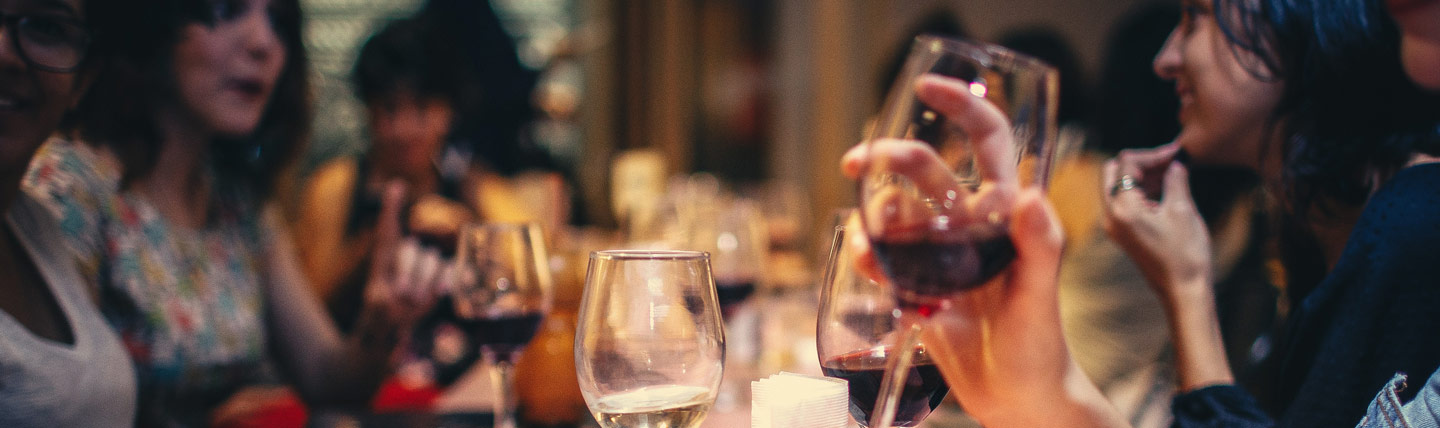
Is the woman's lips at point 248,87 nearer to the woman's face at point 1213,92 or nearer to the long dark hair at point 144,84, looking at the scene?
the long dark hair at point 144,84

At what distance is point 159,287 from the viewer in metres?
1.32

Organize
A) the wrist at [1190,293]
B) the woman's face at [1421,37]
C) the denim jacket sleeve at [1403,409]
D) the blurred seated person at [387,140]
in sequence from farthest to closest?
the blurred seated person at [387,140] → the wrist at [1190,293] → the woman's face at [1421,37] → the denim jacket sleeve at [1403,409]

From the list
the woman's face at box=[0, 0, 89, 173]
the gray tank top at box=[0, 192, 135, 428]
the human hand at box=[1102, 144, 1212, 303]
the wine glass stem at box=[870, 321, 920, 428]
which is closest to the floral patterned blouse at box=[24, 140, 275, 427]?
the gray tank top at box=[0, 192, 135, 428]

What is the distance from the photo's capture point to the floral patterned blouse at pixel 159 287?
46.4 inches

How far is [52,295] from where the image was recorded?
87cm

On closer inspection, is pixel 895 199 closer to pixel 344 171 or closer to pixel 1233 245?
pixel 1233 245

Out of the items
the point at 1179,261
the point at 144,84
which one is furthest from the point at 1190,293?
the point at 144,84

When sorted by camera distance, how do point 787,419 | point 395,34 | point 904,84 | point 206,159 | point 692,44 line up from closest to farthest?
point 904,84
point 787,419
point 206,159
point 395,34
point 692,44

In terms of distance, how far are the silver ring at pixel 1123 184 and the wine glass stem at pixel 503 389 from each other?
0.81 meters

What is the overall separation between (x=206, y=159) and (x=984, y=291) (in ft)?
4.92

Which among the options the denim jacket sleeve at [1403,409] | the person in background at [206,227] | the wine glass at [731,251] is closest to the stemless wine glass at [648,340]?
the denim jacket sleeve at [1403,409]

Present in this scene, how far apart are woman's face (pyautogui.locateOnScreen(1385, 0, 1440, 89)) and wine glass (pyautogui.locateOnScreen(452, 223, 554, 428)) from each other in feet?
2.94

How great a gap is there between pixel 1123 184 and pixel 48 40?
1.24 meters

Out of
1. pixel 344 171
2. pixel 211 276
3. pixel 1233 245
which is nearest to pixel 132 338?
pixel 211 276
